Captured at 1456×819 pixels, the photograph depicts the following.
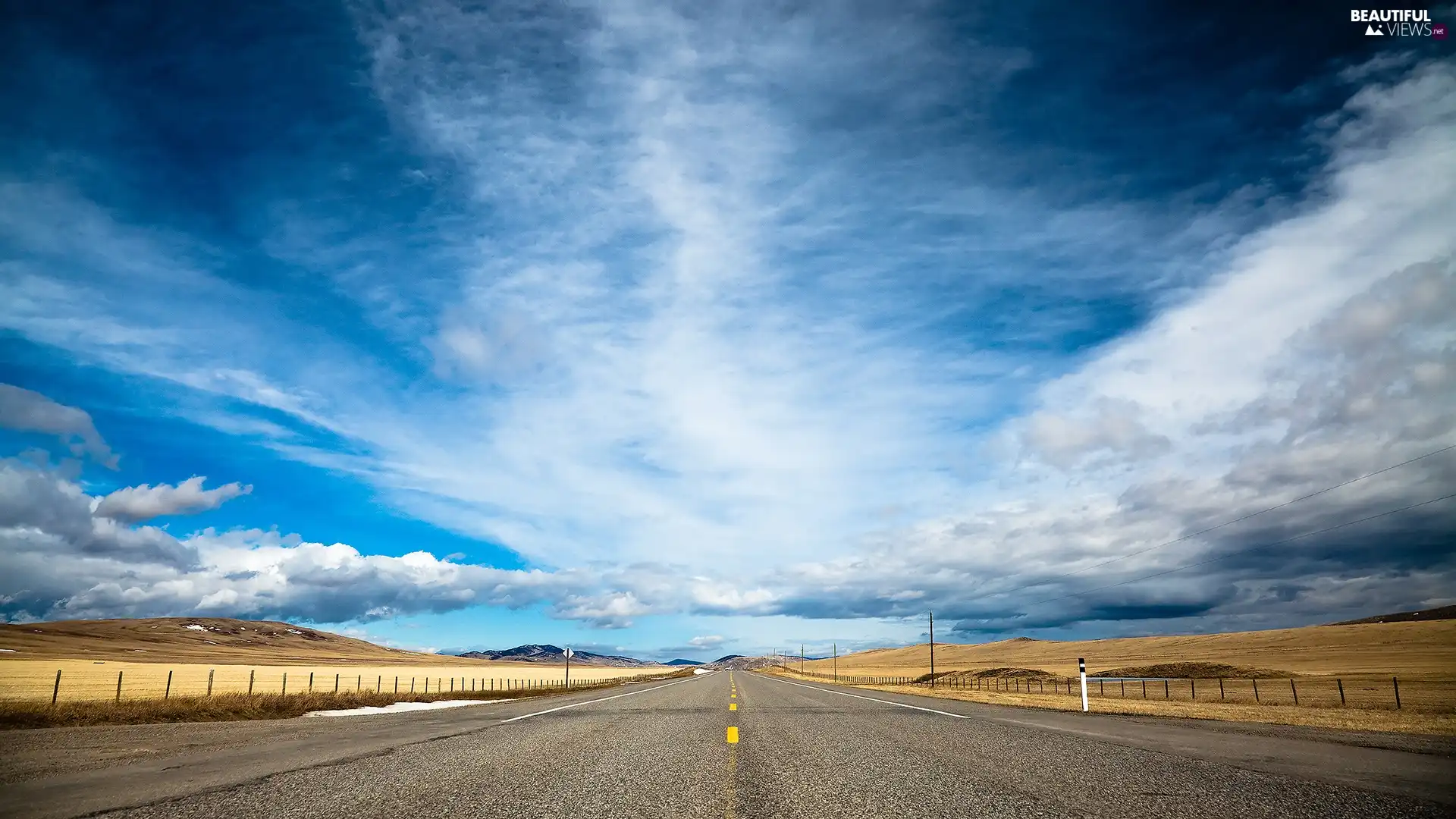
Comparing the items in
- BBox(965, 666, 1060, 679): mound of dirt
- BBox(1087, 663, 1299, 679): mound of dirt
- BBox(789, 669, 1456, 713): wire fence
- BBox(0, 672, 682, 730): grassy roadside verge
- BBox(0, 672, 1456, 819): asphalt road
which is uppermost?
BBox(0, 672, 1456, 819): asphalt road

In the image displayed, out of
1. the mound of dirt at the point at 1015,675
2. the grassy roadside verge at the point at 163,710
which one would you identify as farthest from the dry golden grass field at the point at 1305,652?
the grassy roadside verge at the point at 163,710

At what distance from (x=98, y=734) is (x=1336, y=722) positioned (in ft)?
91.3

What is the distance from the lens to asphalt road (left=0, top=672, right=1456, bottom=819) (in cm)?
644

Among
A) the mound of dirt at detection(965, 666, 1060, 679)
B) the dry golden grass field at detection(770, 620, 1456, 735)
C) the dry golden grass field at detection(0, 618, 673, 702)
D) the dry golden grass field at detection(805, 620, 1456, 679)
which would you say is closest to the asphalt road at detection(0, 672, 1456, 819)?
the dry golden grass field at detection(770, 620, 1456, 735)

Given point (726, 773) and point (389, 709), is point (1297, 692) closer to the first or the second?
point (389, 709)

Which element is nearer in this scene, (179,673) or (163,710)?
(163,710)

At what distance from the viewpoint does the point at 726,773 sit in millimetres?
8516

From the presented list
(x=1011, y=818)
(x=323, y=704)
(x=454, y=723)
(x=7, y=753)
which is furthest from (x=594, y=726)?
(x=323, y=704)

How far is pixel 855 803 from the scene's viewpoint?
6.55 m

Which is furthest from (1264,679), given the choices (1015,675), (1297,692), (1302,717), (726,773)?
(726,773)

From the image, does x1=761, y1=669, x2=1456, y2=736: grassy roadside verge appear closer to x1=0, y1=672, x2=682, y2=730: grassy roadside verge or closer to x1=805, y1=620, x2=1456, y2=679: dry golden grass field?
x1=0, y1=672, x2=682, y2=730: grassy roadside verge

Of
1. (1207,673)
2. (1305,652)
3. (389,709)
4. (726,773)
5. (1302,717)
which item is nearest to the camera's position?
(726,773)

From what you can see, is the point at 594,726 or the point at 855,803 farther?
the point at 594,726

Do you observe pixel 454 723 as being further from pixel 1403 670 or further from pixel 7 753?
pixel 1403 670
